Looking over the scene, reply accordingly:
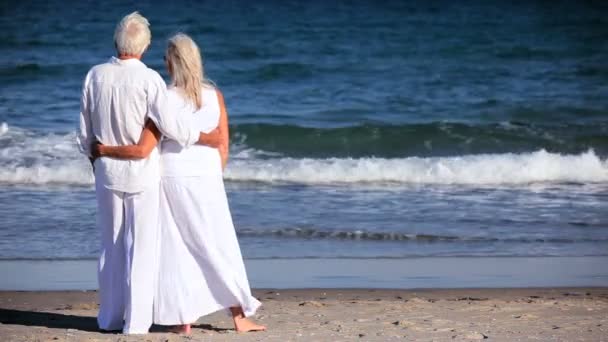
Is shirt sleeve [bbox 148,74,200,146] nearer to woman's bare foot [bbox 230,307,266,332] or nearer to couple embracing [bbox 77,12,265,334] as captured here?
couple embracing [bbox 77,12,265,334]

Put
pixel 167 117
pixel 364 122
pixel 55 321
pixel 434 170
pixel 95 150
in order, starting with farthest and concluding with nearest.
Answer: pixel 364 122, pixel 434 170, pixel 55 321, pixel 95 150, pixel 167 117

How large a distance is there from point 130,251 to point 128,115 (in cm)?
63

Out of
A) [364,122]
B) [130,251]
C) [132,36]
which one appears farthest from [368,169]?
[132,36]

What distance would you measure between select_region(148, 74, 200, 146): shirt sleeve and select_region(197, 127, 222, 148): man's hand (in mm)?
86

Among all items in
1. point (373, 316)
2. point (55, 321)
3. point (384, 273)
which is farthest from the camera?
point (384, 273)

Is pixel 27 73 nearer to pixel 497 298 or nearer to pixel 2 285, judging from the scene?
pixel 2 285

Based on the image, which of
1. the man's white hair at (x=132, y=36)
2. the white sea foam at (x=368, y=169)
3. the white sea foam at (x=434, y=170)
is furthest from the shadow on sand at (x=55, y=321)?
the white sea foam at (x=434, y=170)

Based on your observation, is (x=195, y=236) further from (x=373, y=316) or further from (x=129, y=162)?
(x=373, y=316)

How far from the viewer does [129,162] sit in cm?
518

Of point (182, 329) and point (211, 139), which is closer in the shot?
point (211, 139)

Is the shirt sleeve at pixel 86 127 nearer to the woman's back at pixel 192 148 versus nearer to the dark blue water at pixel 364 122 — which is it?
the woman's back at pixel 192 148

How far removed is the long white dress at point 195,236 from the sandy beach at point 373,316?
195mm

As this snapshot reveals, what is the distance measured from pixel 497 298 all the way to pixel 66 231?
12.6ft

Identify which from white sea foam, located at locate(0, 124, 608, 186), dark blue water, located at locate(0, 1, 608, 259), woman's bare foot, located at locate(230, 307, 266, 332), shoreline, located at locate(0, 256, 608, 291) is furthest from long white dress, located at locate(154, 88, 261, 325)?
white sea foam, located at locate(0, 124, 608, 186)
